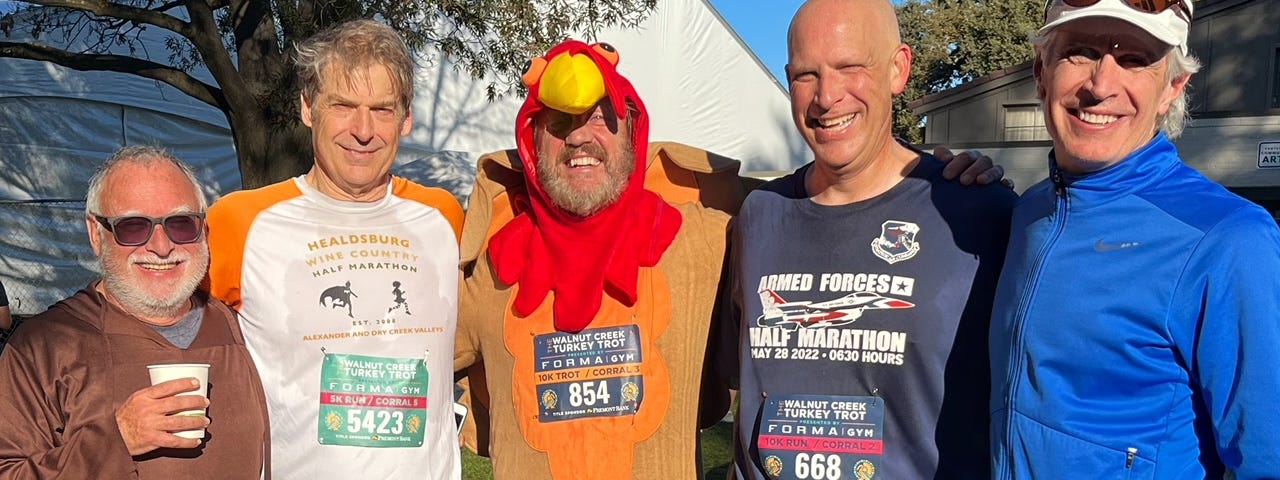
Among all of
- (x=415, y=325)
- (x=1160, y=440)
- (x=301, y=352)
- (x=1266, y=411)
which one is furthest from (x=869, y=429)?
(x=301, y=352)

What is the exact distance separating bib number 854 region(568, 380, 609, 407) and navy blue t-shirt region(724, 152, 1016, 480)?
19.9 inches

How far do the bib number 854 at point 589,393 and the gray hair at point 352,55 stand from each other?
0.97 metres

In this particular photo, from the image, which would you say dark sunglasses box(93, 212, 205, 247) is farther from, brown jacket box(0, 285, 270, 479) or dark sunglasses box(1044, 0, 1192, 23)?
dark sunglasses box(1044, 0, 1192, 23)

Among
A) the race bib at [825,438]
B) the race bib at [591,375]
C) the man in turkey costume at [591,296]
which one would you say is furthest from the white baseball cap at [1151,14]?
the race bib at [591,375]

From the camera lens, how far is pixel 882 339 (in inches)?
93.9

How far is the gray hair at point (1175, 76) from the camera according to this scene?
1910 mm

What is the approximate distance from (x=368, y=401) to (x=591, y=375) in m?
0.63

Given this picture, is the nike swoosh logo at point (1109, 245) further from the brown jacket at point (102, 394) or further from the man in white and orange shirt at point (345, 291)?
the brown jacket at point (102, 394)

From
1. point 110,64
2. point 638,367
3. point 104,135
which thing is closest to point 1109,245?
point 638,367

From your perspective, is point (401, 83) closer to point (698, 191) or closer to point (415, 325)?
point (415, 325)

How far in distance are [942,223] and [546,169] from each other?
121 cm

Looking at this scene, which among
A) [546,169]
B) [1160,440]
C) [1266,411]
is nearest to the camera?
[1266,411]

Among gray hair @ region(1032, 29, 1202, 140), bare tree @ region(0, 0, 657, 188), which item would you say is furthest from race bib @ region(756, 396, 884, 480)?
bare tree @ region(0, 0, 657, 188)

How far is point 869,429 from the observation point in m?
2.38
